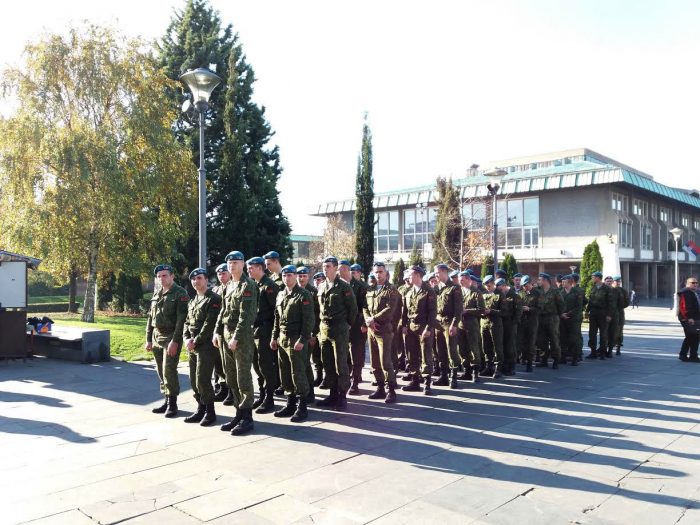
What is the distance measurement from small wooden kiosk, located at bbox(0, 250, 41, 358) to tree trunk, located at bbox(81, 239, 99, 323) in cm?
941

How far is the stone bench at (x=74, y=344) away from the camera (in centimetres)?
1230

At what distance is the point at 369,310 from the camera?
9156 millimetres

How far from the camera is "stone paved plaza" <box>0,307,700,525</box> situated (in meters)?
4.53

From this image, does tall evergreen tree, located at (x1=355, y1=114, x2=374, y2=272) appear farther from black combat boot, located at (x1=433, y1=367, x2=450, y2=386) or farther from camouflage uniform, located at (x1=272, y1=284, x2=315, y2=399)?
camouflage uniform, located at (x1=272, y1=284, x2=315, y2=399)

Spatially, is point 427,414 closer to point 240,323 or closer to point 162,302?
point 240,323

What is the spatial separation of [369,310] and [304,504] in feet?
15.6

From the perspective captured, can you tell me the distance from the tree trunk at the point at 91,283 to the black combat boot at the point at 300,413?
17.1 meters

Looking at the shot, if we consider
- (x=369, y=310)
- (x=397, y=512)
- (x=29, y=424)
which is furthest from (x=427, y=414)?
(x=29, y=424)

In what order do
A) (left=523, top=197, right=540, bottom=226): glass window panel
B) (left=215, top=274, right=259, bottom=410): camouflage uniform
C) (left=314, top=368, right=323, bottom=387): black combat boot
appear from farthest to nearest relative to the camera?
1. (left=523, top=197, right=540, bottom=226): glass window panel
2. (left=314, top=368, right=323, bottom=387): black combat boot
3. (left=215, top=274, right=259, bottom=410): camouflage uniform

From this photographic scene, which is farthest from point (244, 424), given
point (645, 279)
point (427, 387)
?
point (645, 279)

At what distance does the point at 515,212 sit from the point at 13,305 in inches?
1501

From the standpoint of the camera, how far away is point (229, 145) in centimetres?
2478

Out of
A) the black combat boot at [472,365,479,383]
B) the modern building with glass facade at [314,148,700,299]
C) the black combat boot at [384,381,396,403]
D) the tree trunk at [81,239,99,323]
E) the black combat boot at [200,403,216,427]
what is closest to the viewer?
the black combat boot at [200,403,216,427]

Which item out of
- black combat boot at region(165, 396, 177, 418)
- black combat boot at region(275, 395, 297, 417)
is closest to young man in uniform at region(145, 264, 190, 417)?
black combat boot at region(165, 396, 177, 418)
